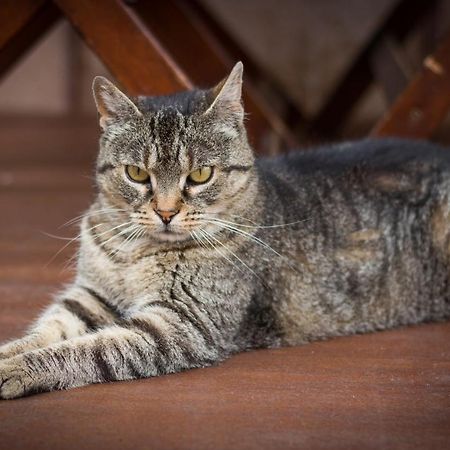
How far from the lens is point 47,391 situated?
1957 mm

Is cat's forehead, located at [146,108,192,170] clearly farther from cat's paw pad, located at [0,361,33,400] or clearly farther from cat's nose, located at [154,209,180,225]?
cat's paw pad, located at [0,361,33,400]

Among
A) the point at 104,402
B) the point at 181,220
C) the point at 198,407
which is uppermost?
the point at 181,220

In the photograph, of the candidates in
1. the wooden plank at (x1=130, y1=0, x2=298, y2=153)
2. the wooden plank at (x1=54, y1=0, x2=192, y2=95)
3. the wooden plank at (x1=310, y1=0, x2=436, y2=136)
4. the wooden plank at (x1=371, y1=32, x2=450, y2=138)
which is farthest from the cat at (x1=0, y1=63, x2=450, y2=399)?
the wooden plank at (x1=310, y1=0, x2=436, y2=136)

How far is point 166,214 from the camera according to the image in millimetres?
2215

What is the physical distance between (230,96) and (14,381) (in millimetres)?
891

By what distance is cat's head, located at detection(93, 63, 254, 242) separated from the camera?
2240 millimetres

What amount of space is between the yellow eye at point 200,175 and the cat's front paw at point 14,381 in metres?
0.61

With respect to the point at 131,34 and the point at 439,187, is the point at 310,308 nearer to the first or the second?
the point at 439,187

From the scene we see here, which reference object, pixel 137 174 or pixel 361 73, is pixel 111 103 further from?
pixel 361 73

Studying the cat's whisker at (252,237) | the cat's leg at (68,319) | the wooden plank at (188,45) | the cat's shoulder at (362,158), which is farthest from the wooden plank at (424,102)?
the cat's leg at (68,319)

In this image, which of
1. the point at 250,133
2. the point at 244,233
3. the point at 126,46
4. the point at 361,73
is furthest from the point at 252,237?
the point at 361,73

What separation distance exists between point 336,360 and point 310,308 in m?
0.23


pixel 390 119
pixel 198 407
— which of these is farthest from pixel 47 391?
pixel 390 119

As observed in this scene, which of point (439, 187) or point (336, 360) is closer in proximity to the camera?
point (336, 360)
